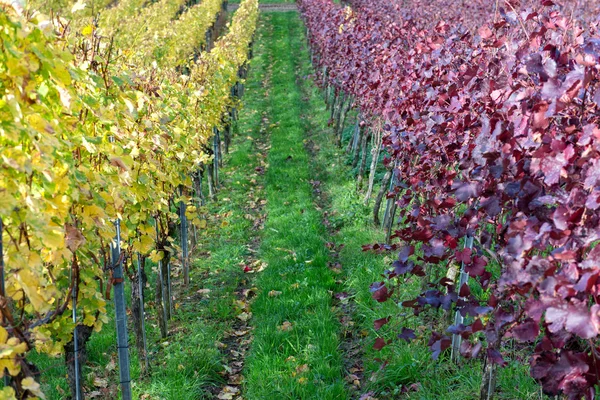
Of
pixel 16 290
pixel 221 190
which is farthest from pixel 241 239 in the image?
pixel 16 290

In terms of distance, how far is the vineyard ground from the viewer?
4.04m

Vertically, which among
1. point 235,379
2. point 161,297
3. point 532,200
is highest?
point 532,200

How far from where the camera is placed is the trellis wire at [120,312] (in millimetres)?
3461

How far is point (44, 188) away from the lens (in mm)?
2178

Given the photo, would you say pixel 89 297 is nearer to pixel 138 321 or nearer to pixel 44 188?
pixel 44 188

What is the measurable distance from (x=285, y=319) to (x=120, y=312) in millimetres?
1745

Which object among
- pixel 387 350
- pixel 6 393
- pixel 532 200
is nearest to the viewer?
pixel 6 393

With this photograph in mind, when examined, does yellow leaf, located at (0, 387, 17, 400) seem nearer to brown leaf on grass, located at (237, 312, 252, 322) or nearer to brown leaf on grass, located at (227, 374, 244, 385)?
brown leaf on grass, located at (227, 374, 244, 385)

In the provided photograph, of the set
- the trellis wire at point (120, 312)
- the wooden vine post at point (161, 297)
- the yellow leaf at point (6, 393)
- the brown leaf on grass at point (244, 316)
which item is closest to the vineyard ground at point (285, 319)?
the brown leaf on grass at point (244, 316)

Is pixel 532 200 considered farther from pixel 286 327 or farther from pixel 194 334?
pixel 194 334

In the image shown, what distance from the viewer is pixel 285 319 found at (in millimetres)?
5004

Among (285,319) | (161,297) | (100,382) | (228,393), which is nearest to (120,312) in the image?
(100,382)

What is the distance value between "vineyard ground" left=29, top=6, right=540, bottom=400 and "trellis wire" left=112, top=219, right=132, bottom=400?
47cm

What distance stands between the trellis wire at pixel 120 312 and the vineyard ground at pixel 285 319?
1.53ft
